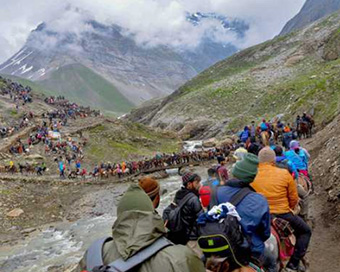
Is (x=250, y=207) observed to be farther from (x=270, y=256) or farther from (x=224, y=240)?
(x=270, y=256)

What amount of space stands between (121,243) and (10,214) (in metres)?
26.1

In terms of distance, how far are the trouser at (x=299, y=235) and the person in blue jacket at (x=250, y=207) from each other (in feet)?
5.15

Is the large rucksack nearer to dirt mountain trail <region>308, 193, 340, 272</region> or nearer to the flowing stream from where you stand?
dirt mountain trail <region>308, 193, 340, 272</region>

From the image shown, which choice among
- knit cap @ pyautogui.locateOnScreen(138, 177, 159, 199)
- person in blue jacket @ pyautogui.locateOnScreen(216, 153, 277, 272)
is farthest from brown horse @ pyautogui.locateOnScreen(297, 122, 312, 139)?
knit cap @ pyautogui.locateOnScreen(138, 177, 159, 199)

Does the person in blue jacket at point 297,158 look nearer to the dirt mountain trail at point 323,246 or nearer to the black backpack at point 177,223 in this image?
the dirt mountain trail at point 323,246

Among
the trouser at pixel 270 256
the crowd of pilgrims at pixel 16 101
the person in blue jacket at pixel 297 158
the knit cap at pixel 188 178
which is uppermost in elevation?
the crowd of pilgrims at pixel 16 101

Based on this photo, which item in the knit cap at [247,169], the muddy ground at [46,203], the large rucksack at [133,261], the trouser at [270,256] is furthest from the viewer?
the muddy ground at [46,203]

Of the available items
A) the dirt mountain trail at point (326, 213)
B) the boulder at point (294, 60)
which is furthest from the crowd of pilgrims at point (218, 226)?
the boulder at point (294, 60)

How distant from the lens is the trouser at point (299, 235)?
7250mm

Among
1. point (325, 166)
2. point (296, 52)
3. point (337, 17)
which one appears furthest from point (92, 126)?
point (337, 17)

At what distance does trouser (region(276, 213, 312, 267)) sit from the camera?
725 centimetres

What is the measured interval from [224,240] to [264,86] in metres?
81.5

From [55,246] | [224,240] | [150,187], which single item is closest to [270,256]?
[224,240]

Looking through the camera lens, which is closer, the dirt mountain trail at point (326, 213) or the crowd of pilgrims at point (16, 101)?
the dirt mountain trail at point (326, 213)
